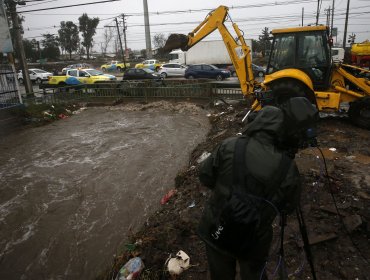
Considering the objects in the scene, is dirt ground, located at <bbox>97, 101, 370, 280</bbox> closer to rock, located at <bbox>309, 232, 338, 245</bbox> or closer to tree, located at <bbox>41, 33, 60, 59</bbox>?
rock, located at <bbox>309, 232, 338, 245</bbox>

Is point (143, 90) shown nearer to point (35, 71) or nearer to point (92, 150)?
point (92, 150)

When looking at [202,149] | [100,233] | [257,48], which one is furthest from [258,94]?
[257,48]

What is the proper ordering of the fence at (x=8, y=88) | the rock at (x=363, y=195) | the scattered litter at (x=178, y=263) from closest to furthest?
the scattered litter at (x=178, y=263) → the rock at (x=363, y=195) → the fence at (x=8, y=88)

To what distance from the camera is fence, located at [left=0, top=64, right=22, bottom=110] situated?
12.6 metres

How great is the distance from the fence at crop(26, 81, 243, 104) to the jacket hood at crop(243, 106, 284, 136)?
41.8 ft

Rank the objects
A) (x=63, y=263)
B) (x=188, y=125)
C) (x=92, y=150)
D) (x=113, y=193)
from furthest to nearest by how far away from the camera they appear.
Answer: (x=188, y=125) < (x=92, y=150) < (x=113, y=193) < (x=63, y=263)

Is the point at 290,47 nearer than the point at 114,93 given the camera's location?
Yes

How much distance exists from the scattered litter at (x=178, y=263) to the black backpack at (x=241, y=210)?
1.58m

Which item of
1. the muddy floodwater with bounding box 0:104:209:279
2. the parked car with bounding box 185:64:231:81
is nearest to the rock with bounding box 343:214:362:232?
the muddy floodwater with bounding box 0:104:209:279

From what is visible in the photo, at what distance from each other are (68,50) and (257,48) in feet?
133

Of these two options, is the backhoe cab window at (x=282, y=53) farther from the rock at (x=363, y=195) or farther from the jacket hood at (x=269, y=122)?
the jacket hood at (x=269, y=122)

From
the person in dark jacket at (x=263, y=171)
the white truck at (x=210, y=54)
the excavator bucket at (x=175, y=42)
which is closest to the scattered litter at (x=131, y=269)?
the person in dark jacket at (x=263, y=171)

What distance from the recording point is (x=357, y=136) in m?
7.33

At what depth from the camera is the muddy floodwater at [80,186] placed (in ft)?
16.1
